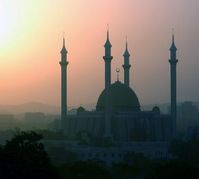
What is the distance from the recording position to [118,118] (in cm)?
8288

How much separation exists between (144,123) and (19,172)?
5655 centimetres

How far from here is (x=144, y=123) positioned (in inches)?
3322

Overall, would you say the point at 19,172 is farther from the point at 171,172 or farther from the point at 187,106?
the point at 187,106

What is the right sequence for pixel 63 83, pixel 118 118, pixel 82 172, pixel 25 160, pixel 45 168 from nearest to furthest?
pixel 45 168 → pixel 25 160 → pixel 82 172 → pixel 118 118 → pixel 63 83

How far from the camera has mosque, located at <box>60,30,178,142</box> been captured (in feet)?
269

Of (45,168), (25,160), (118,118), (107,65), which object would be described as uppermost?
(107,65)

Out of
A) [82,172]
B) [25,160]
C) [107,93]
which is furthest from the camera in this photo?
[107,93]

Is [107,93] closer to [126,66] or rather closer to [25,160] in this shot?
[126,66]

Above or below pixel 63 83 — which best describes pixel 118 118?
below

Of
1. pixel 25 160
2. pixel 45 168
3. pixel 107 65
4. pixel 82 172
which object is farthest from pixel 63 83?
pixel 45 168

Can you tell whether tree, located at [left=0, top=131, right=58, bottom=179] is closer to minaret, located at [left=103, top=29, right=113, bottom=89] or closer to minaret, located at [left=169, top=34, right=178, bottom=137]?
minaret, located at [left=103, top=29, right=113, bottom=89]

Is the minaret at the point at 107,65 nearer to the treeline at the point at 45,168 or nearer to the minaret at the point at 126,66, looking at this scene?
the minaret at the point at 126,66

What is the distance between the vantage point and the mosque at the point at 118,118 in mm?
81881

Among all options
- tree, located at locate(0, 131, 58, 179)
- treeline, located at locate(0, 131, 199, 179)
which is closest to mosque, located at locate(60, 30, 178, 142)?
treeline, located at locate(0, 131, 199, 179)
